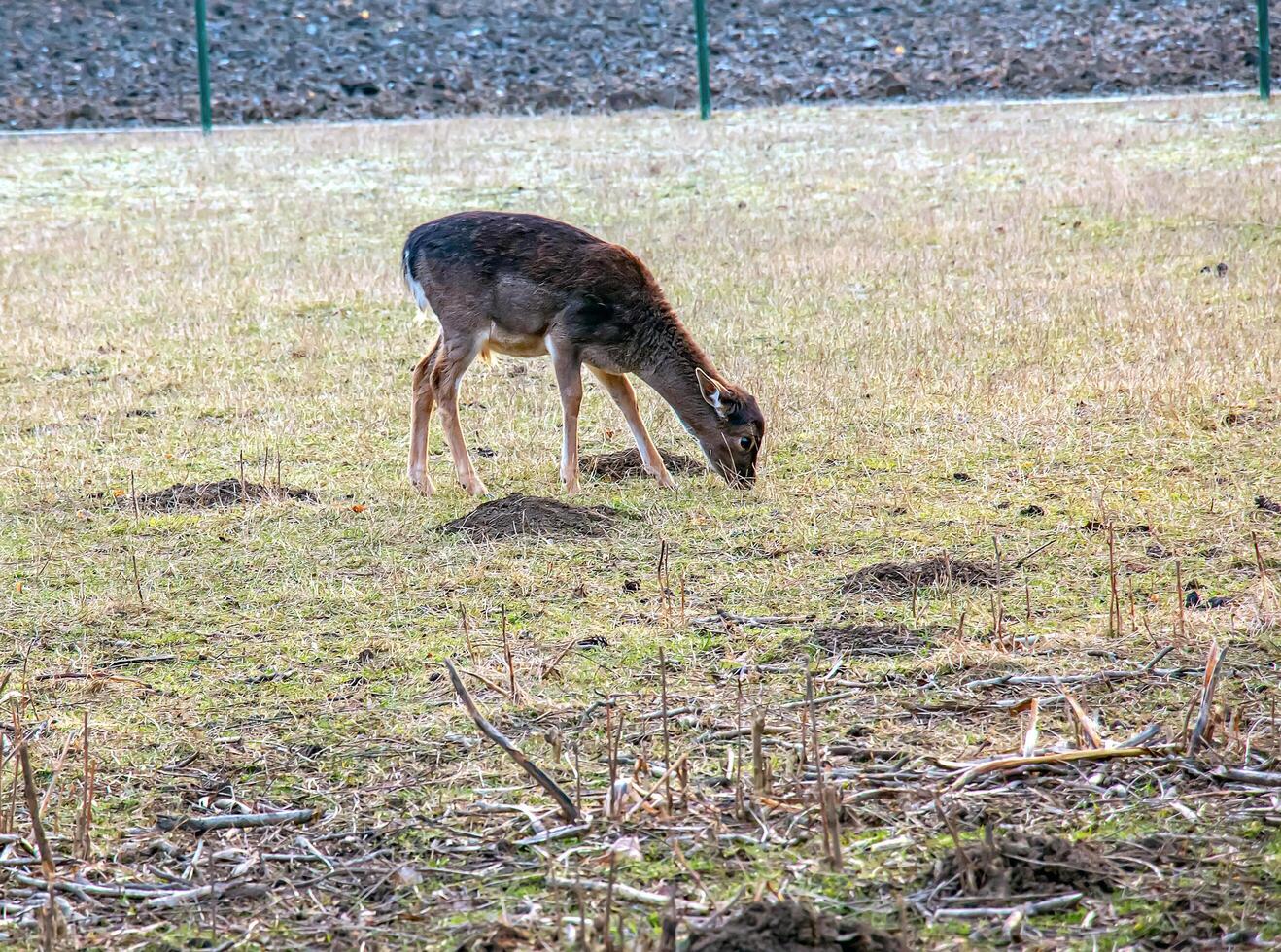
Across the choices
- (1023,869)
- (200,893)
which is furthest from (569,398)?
(1023,869)

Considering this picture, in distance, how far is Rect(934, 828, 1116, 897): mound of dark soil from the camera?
3.91m

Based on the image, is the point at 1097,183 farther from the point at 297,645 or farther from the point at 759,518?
the point at 297,645

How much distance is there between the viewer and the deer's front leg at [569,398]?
8516 millimetres

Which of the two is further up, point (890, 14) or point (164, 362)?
point (890, 14)

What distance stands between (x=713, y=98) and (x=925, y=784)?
2531 centimetres

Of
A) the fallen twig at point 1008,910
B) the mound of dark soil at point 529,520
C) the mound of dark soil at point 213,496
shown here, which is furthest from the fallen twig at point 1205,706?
the mound of dark soil at point 213,496

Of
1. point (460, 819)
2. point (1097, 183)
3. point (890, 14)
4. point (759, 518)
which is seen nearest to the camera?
point (460, 819)

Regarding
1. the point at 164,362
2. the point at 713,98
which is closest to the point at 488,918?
the point at 164,362

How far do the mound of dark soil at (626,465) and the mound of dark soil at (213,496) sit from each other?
160 cm

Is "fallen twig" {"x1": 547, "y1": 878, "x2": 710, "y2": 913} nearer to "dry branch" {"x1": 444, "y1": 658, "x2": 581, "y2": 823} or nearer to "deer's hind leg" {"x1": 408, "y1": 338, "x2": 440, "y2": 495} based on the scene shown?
"dry branch" {"x1": 444, "y1": 658, "x2": 581, "y2": 823}

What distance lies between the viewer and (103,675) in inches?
231

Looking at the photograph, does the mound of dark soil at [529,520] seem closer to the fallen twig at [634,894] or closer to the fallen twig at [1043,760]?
the fallen twig at [1043,760]

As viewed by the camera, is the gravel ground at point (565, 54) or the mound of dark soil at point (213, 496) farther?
the gravel ground at point (565, 54)

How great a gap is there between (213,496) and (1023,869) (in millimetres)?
5648
